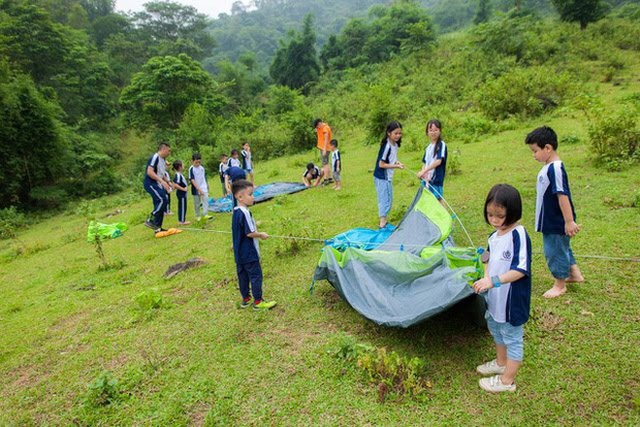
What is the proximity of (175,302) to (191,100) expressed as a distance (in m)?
21.1

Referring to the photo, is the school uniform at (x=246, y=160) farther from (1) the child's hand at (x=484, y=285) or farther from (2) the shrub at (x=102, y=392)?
(1) the child's hand at (x=484, y=285)

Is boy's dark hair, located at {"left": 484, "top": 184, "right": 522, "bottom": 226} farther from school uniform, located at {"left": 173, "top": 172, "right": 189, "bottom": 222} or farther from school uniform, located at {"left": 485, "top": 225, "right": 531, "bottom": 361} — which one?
school uniform, located at {"left": 173, "top": 172, "right": 189, "bottom": 222}

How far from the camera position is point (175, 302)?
497 cm

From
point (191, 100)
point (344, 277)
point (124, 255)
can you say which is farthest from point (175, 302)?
point (191, 100)

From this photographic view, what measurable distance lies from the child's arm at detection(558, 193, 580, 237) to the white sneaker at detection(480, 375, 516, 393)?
147 centimetres

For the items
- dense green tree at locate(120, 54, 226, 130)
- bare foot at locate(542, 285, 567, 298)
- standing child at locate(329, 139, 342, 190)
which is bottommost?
bare foot at locate(542, 285, 567, 298)

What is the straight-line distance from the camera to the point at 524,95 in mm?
13797

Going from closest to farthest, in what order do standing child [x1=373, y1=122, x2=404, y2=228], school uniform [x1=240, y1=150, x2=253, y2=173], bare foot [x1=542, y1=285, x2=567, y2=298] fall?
bare foot [x1=542, y1=285, x2=567, y2=298], standing child [x1=373, y1=122, x2=404, y2=228], school uniform [x1=240, y1=150, x2=253, y2=173]

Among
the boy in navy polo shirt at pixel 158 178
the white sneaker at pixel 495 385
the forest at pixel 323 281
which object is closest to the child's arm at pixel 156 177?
the boy in navy polo shirt at pixel 158 178

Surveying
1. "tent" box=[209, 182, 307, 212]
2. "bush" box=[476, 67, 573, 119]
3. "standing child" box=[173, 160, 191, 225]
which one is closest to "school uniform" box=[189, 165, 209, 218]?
"standing child" box=[173, 160, 191, 225]

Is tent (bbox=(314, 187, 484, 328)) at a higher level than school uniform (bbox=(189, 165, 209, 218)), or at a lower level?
lower

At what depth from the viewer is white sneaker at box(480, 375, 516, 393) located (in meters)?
2.80

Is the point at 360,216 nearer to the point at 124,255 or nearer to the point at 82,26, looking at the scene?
the point at 124,255

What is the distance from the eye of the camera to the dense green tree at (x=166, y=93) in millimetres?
22422
